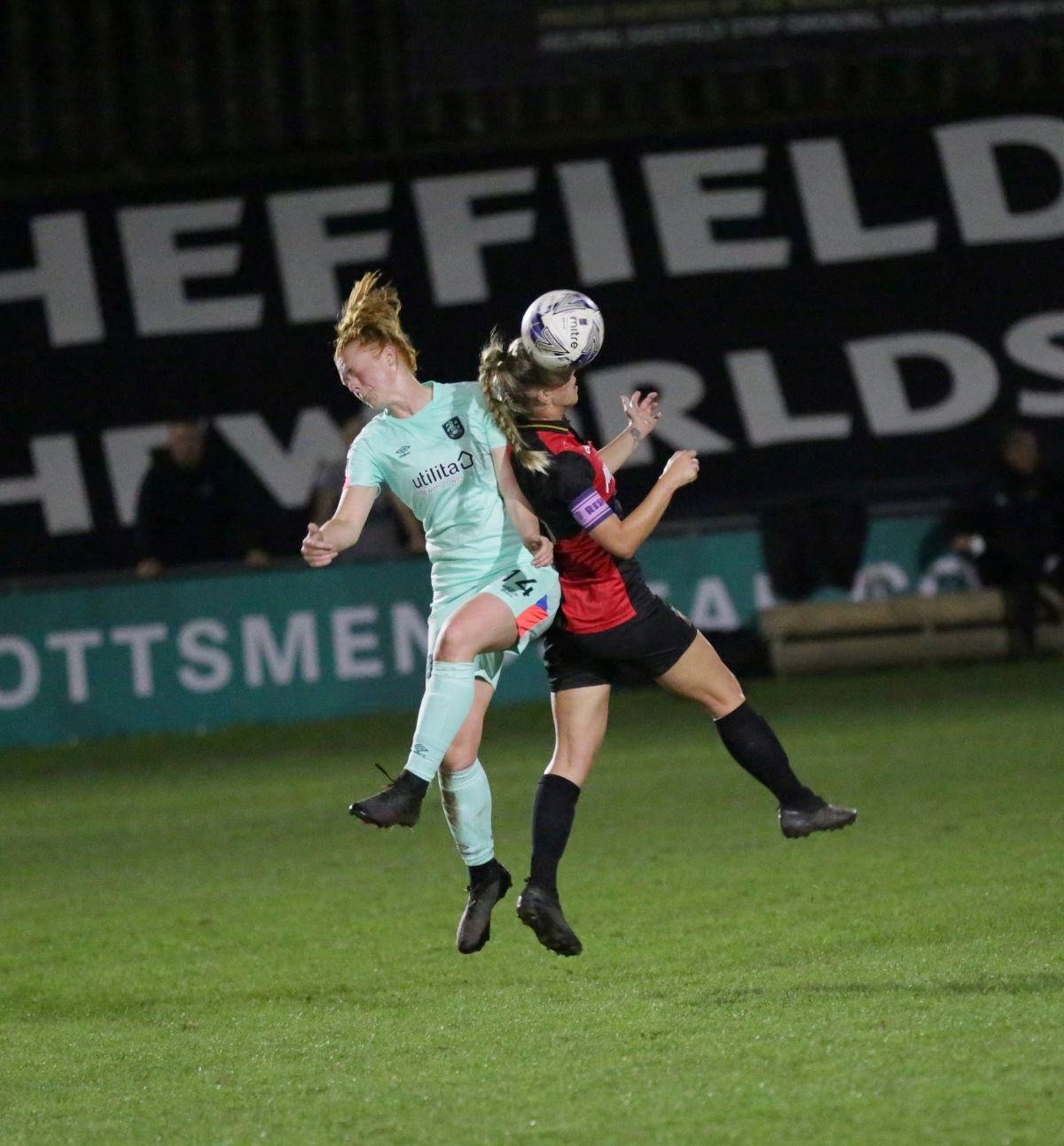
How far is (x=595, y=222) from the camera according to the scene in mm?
18719

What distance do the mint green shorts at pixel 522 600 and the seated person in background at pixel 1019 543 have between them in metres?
9.80

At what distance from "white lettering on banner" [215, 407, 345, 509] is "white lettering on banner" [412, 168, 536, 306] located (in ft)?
5.07

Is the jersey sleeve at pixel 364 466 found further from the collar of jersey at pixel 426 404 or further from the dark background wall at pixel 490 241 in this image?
the dark background wall at pixel 490 241

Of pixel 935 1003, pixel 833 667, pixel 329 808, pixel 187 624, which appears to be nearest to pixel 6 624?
pixel 187 624

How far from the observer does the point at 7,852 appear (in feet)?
34.0

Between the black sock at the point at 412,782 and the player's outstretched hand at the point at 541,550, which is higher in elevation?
the player's outstretched hand at the point at 541,550

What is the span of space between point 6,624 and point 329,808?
4.35m

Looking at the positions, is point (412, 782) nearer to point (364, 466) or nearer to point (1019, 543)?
point (364, 466)

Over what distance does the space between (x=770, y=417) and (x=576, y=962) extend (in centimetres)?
1187

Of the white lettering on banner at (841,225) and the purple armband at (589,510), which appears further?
the white lettering on banner at (841,225)

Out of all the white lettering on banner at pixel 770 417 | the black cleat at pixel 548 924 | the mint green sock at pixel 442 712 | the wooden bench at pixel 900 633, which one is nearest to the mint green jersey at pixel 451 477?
the mint green sock at pixel 442 712

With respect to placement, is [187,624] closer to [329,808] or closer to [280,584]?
[280,584]

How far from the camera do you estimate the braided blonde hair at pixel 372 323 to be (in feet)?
21.3

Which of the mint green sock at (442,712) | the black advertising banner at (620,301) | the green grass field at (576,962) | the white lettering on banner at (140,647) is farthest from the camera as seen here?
the black advertising banner at (620,301)
